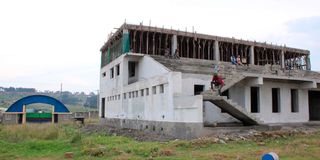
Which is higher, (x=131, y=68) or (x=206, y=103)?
(x=131, y=68)

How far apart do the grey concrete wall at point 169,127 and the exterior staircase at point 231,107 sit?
6.60 feet

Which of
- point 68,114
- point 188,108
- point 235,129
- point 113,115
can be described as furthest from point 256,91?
point 68,114

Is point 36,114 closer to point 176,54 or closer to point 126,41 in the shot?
point 126,41

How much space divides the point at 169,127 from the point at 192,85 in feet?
11.8

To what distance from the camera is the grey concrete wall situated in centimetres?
2023

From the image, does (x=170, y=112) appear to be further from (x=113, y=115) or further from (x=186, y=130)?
(x=113, y=115)

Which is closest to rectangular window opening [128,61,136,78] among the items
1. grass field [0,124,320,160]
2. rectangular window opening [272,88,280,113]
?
rectangular window opening [272,88,280,113]

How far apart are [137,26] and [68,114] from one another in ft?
65.5

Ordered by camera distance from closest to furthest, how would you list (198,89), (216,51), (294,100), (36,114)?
(198,89)
(294,100)
(216,51)
(36,114)

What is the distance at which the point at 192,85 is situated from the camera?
80.4 feet

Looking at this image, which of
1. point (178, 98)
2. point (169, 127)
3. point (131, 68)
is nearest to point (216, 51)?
point (131, 68)

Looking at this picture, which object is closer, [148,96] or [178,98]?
[178,98]

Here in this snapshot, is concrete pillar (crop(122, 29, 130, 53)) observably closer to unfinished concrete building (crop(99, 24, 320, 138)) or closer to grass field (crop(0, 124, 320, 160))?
unfinished concrete building (crop(99, 24, 320, 138))

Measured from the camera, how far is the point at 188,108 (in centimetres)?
2077
